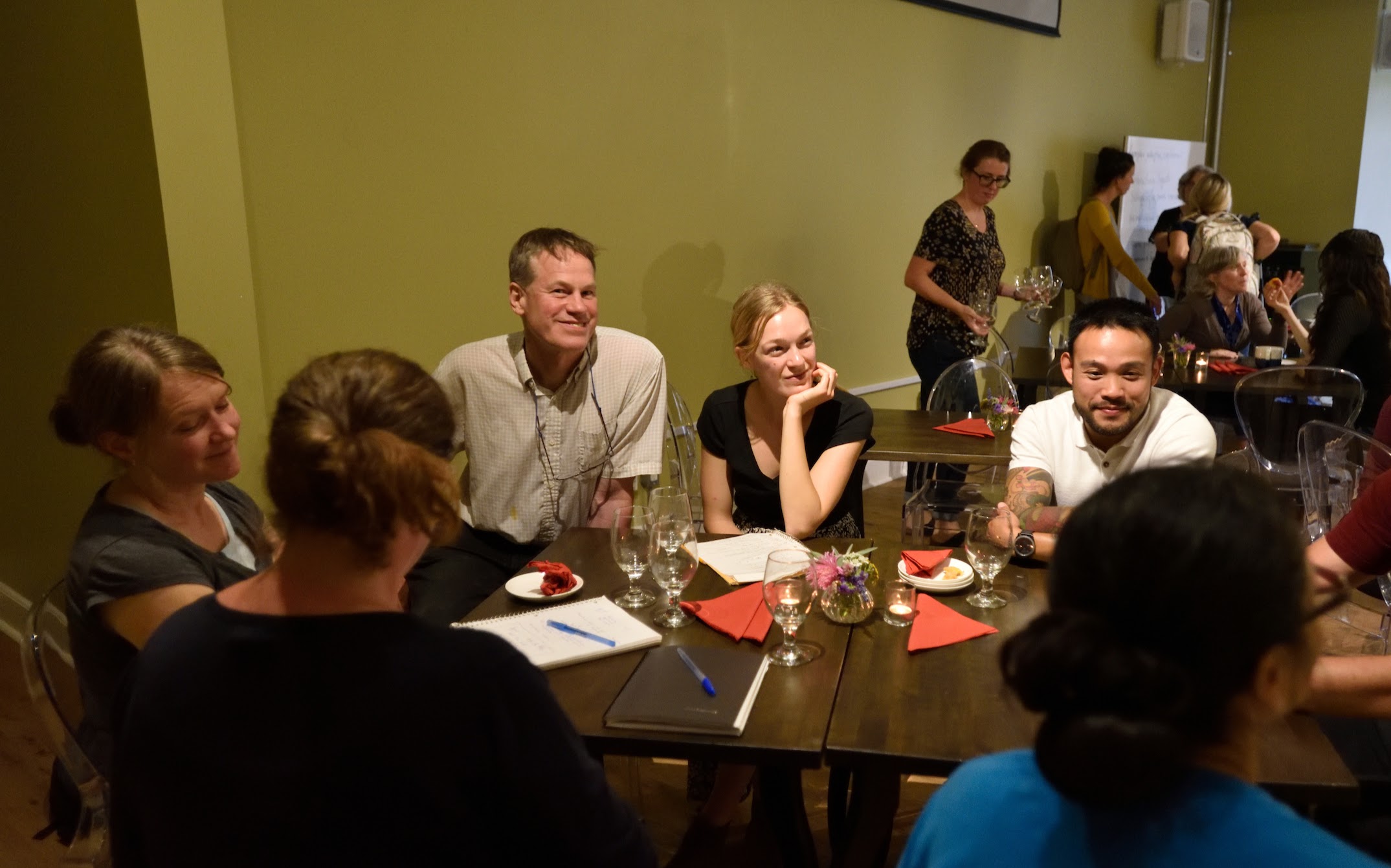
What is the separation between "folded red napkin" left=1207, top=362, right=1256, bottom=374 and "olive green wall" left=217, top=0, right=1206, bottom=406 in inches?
67.0

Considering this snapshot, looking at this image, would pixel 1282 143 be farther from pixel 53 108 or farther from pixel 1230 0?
pixel 53 108

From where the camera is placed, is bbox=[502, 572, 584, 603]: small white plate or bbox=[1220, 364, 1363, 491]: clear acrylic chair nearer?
bbox=[502, 572, 584, 603]: small white plate

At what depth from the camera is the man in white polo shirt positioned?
2.35 meters

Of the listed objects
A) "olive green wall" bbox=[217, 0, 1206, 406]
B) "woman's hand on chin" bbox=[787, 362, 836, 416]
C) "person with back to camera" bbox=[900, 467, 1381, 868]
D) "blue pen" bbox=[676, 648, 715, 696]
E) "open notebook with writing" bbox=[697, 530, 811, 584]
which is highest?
"olive green wall" bbox=[217, 0, 1206, 406]

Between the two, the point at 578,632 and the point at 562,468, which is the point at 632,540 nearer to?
the point at 578,632

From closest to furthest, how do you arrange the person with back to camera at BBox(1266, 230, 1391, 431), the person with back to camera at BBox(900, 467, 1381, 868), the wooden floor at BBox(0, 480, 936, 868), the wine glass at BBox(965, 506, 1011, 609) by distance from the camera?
the person with back to camera at BBox(900, 467, 1381, 868) < the wine glass at BBox(965, 506, 1011, 609) < the wooden floor at BBox(0, 480, 936, 868) < the person with back to camera at BBox(1266, 230, 1391, 431)

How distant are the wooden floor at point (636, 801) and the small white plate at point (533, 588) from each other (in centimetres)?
47

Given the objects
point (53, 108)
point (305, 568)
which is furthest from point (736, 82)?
point (305, 568)

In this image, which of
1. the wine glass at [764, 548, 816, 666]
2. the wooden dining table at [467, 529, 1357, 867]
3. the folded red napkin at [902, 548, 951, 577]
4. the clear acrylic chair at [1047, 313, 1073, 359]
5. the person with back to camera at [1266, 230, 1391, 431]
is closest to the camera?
the wooden dining table at [467, 529, 1357, 867]

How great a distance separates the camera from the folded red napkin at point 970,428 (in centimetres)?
342

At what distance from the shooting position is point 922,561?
1.97 m

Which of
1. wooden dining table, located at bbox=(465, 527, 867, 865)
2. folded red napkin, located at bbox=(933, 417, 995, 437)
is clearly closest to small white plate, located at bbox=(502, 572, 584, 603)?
wooden dining table, located at bbox=(465, 527, 867, 865)

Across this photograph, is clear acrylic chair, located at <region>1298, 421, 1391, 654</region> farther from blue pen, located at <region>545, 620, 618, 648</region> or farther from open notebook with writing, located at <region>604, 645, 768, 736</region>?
blue pen, located at <region>545, 620, 618, 648</region>

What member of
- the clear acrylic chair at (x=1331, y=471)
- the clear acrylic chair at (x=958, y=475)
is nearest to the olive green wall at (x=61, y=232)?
the clear acrylic chair at (x=958, y=475)
